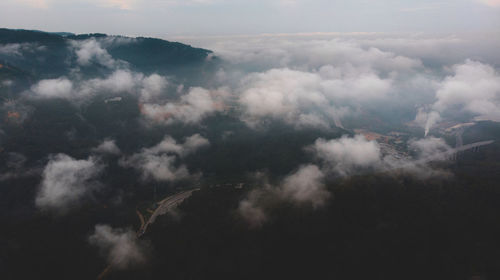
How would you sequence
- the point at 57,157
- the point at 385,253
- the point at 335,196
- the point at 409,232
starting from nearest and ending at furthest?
the point at 385,253, the point at 409,232, the point at 335,196, the point at 57,157

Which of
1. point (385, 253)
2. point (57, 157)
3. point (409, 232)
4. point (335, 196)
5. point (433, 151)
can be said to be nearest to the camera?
point (385, 253)

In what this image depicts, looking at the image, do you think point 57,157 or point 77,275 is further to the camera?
point 57,157

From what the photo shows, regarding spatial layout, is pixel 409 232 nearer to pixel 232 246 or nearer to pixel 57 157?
pixel 232 246

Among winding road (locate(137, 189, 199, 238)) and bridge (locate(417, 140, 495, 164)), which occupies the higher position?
bridge (locate(417, 140, 495, 164))

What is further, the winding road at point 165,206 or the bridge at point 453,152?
the bridge at point 453,152

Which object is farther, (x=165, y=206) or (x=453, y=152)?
(x=453, y=152)

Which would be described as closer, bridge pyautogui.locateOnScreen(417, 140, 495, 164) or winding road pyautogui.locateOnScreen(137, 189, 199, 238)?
winding road pyautogui.locateOnScreen(137, 189, 199, 238)

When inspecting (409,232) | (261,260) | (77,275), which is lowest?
(77,275)

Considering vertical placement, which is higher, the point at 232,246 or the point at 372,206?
the point at 372,206

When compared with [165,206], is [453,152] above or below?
above

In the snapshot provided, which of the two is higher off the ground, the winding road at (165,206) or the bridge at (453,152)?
the bridge at (453,152)

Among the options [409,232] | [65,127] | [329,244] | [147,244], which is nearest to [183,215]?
[147,244]
